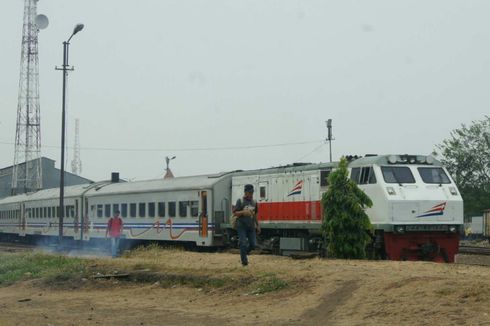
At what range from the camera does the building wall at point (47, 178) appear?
78500 millimetres

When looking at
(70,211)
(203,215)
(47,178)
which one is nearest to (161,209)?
(203,215)

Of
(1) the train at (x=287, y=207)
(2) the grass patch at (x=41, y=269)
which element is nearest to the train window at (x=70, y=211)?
(1) the train at (x=287, y=207)

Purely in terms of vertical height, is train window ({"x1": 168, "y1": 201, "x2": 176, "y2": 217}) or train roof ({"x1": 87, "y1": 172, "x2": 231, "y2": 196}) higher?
train roof ({"x1": 87, "y1": 172, "x2": 231, "y2": 196})

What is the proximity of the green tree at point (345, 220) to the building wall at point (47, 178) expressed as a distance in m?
63.6

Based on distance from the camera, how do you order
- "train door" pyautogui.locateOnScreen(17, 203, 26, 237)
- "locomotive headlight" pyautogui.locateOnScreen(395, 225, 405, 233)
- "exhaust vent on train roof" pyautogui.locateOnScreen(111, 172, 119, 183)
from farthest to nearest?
1. "train door" pyautogui.locateOnScreen(17, 203, 26, 237)
2. "exhaust vent on train roof" pyautogui.locateOnScreen(111, 172, 119, 183)
3. "locomotive headlight" pyautogui.locateOnScreen(395, 225, 405, 233)

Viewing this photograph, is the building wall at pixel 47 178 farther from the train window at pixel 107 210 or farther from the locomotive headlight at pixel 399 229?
the locomotive headlight at pixel 399 229

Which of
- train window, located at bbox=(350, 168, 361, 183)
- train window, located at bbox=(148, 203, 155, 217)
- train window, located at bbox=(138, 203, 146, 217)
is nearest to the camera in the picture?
train window, located at bbox=(350, 168, 361, 183)

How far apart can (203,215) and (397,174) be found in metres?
9.83

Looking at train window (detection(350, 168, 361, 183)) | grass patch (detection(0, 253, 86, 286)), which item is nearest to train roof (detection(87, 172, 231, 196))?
grass patch (detection(0, 253, 86, 286))

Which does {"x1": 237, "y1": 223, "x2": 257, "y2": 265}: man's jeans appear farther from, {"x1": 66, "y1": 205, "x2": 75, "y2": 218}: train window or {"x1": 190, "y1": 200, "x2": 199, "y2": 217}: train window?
{"x1": 66, "y1": 205, "x2": 75, "y2": 218}: train window

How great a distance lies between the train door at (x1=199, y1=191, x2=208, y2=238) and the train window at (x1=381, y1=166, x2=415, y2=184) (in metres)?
9.48

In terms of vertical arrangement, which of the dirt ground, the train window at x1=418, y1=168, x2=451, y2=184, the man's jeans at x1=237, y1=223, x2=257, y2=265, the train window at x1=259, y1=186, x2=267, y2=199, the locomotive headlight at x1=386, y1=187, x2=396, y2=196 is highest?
the train window at x1=418, y1=168, x2=451, y2=184

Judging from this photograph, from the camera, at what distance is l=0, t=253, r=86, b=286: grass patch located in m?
17.6

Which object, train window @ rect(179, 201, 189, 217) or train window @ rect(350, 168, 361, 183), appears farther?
train window @ rect(179, 201, 189, 217)
